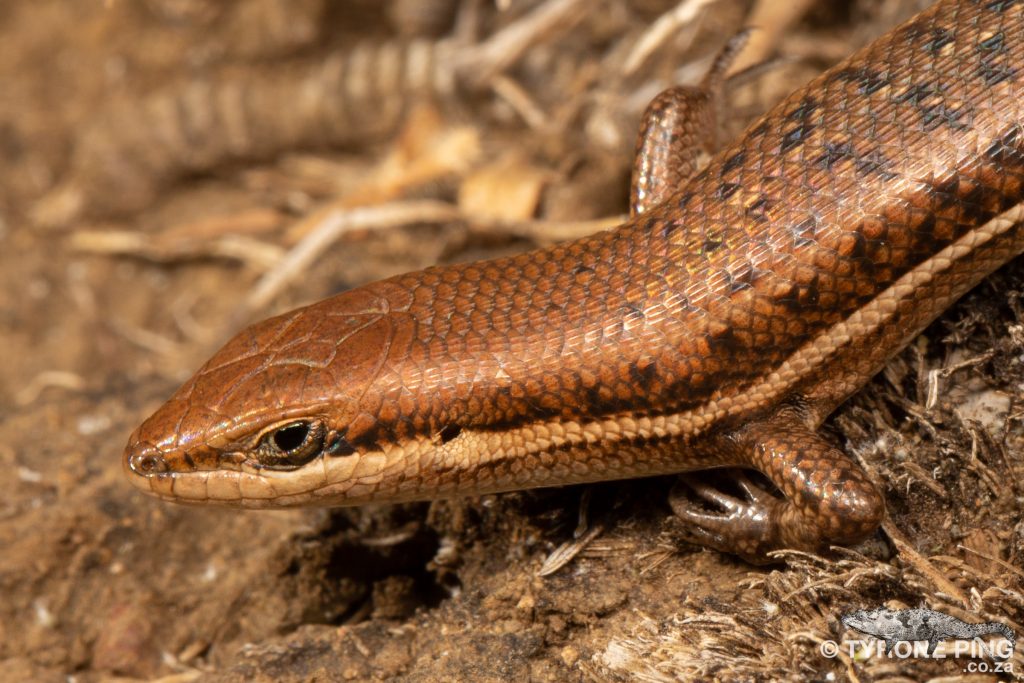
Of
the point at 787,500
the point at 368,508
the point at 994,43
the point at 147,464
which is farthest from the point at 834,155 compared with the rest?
the point at 147,464

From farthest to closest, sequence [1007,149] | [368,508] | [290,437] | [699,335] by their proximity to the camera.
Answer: [368,508], [290,437], [699,335], [1007,149]

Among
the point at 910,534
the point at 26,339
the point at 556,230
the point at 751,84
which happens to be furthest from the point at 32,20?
the point at 910,534

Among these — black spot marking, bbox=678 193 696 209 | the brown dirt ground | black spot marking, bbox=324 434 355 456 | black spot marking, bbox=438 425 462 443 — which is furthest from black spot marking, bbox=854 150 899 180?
black spot marking, bbox=324 434 355 456

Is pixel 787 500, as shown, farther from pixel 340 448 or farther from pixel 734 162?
pixel 340 448

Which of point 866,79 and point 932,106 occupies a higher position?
point 866,79

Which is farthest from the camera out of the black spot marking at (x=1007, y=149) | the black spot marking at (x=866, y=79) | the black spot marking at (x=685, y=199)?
the black spot marking at (x=685, y=199)

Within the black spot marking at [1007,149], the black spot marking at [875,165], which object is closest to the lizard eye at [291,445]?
the black spot marking at [875,165]

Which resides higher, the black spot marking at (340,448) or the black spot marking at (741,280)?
the black spot marking at (741,280)

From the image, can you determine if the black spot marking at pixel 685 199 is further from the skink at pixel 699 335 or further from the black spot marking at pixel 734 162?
the black spot marking at pixel 734 162

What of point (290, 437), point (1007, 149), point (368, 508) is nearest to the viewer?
point (1007, 149)
